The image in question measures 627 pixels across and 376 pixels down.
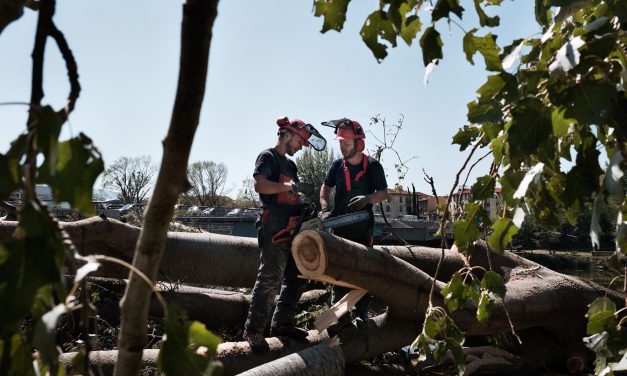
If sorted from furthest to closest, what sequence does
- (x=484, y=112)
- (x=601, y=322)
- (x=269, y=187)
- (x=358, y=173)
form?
(x=358, y=173), (x=269, y=187), (x=601, y=322), (x=484, y=112)

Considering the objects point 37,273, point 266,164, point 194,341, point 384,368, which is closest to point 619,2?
point 194,341

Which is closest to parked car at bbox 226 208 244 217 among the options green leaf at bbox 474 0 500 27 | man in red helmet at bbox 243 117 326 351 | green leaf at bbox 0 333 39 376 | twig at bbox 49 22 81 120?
man in red helmet at bbox 243 117 326 351

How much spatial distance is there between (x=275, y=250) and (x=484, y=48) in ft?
11.4

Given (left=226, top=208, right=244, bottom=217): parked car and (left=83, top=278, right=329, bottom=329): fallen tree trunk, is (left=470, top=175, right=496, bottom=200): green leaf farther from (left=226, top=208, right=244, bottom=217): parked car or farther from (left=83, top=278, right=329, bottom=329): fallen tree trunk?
(left=226, top=208, right=244, bottom=217): parked car

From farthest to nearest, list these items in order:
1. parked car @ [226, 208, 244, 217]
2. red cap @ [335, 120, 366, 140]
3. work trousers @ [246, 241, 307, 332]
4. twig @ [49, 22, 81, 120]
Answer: parked car @ [226, 208, 244, 217]
red cap @ [335, 120, 366, 140]
work trousers @ [246, 241, 307, 332]
twig @ [49, 22, 81, 120]

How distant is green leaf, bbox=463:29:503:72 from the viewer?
172 cm

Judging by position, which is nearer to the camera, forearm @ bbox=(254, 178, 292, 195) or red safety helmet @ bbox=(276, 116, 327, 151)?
forearm @ bbox=(254, 178, 292, 195)

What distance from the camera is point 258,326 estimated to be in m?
4.84

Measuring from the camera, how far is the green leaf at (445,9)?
1510 mm

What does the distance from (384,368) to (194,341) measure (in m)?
4.65

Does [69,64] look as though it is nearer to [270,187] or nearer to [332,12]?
[332,12]

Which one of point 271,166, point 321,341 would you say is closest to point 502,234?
point 321,341

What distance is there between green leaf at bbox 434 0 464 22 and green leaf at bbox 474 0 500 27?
0.32 metres

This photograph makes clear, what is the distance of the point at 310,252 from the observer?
14.6ft
